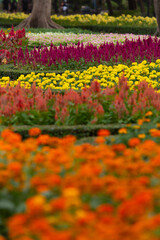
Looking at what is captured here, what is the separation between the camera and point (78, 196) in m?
3.20

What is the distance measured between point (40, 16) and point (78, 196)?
22.3m

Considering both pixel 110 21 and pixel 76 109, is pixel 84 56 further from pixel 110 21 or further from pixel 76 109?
pixel 110 21

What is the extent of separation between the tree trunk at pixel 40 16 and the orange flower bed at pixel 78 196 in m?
20.5

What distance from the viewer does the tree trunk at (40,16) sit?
24.1 m

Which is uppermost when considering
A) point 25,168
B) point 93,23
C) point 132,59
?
point 93,23

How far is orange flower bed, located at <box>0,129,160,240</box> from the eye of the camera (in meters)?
2.71

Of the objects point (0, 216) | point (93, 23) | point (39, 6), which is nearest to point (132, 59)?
point (0, 216)

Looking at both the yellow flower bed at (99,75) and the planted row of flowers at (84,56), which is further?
the planted row of flowers at (84,56)

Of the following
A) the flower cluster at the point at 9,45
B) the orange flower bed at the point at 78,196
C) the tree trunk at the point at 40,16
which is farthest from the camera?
the tree trunk at the point at 40,16

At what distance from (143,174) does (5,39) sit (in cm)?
1070

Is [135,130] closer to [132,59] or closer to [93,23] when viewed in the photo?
[132,59]

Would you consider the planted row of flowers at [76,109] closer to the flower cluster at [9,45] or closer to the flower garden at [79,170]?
the flower garden at [79,170]

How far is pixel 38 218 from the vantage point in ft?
9.46

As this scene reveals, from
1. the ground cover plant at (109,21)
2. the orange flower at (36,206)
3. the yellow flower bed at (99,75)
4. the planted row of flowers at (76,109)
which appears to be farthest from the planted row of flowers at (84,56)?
the ground cover plant at (109,21)
